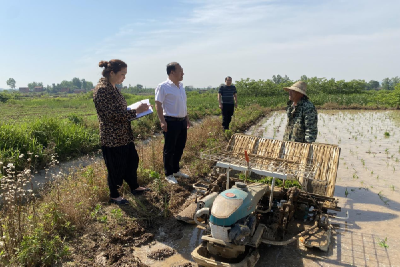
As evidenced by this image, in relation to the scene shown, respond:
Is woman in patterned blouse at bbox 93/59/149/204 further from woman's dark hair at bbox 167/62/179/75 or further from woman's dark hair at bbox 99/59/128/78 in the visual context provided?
woman's dark hair at bbox 167/62/179/75

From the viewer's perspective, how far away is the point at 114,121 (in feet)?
12.8

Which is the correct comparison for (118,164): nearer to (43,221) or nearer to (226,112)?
(43,221)

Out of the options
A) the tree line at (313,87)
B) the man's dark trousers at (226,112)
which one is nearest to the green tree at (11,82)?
the tree line at (313,87)

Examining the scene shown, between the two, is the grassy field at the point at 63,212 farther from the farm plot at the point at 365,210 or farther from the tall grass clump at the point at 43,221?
the farm plot at the point at 365,210

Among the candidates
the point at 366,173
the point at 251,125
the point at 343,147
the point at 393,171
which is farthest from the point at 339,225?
the point at 251,125

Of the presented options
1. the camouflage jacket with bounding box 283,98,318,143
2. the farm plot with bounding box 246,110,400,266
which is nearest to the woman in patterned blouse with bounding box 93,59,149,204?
the farm plot with bounding box 246,110,400,266

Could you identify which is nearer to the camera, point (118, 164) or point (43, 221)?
point (43, 221)

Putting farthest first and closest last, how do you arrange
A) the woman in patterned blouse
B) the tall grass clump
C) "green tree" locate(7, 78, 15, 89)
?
"green tree" locate(7, 78, 15, 89), the woman in patterned blouse, the tall grass clump

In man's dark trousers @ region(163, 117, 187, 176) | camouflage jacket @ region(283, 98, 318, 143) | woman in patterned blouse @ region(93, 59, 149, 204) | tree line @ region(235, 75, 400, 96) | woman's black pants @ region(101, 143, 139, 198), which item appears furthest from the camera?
tree line @ region(235, 75, 400, 96)

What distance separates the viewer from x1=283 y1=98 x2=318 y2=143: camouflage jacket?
4.46 metres

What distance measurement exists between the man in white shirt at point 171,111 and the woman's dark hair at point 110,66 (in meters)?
0.95

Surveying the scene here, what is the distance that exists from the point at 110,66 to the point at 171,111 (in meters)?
1.37

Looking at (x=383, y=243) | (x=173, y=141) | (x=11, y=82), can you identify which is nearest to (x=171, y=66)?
(x=173, y=141)

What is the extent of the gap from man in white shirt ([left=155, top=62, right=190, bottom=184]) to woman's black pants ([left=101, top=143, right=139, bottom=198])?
0.75 m
